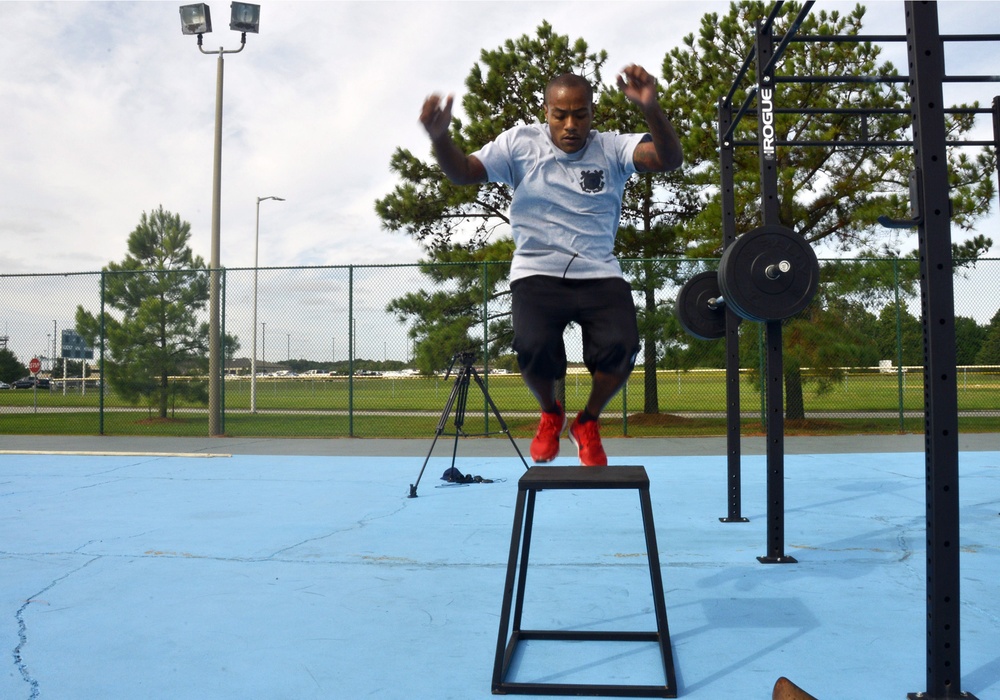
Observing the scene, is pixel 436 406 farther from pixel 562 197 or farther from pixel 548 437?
pixel 562 197

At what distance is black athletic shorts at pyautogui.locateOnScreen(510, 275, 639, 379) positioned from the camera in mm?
2770

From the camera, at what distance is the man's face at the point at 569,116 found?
2693mm

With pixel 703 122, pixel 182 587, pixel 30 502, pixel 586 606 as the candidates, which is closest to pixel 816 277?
pixel 586 606

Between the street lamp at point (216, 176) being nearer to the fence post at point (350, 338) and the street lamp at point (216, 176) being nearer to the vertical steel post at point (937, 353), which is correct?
the fence post at point (350, 338)

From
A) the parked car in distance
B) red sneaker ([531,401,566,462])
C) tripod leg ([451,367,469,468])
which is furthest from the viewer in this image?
the parked car in distance

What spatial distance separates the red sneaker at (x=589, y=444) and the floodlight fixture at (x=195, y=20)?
42.3ft

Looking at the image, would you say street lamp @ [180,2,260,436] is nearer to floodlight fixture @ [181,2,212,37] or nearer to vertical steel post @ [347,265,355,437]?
floodlight fixture @ [181,2,212,37]

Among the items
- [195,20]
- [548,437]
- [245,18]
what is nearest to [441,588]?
[548,437]

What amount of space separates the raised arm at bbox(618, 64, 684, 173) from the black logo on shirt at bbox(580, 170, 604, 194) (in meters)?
0.16

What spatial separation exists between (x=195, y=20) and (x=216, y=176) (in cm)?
293


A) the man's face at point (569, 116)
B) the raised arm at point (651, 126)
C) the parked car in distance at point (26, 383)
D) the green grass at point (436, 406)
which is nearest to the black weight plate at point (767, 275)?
the raised arm at point (651, 126)

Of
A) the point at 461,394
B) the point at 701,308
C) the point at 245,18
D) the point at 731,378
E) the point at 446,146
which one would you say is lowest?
the point at 461,394

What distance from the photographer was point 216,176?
1264 centimetres

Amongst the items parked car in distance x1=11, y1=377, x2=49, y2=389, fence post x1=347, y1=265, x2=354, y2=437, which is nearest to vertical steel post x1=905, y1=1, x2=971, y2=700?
fence post x1=347, y1=265, x2=354, y2=437
